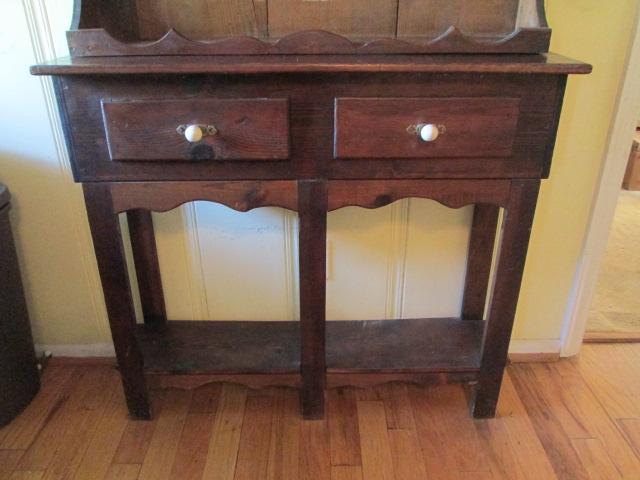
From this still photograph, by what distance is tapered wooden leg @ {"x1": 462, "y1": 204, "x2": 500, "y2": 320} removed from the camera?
1284mm

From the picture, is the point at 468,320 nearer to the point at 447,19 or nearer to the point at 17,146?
the point at 447,19

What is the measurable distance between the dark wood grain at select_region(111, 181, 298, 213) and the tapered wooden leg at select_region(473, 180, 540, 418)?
440mm

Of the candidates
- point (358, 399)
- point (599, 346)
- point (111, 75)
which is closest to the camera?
point (111, 75)

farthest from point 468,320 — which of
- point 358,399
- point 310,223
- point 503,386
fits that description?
point 310,223

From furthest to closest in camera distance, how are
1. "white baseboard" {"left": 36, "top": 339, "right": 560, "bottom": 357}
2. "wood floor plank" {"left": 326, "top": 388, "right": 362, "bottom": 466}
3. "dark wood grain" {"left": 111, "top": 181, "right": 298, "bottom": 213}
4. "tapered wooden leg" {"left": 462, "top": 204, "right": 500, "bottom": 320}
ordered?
"white baseboard" {"left": 36, "top": 339, "right": 560, "bottom": 357} < "tapered wooden leg" {"left": 462, "top": 204, "right": 500, "bottom": 320} < "wood floor plank" {"left": 326, "top": 388, "right": 362, "bottom": 466} < "dark wood grain" {"left": 111, "top": 181, "right": 298, "bottom": 213}

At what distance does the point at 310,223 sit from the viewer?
100cm

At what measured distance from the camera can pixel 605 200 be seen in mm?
1282

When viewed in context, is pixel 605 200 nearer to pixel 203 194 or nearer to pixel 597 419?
pixel 597 419

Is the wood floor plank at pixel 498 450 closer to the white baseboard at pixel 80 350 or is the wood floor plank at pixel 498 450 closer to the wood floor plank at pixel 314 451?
the wood floor plank at pixel 314 451

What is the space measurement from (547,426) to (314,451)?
0.59 meters

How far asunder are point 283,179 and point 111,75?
0.35 m

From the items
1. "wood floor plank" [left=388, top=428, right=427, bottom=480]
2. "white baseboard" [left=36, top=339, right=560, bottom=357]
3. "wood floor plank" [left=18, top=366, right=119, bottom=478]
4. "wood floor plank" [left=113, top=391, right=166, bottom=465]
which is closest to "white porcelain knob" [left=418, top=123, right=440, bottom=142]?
"wood floor plank" [left=388, top=428, right=427, bottom=480]

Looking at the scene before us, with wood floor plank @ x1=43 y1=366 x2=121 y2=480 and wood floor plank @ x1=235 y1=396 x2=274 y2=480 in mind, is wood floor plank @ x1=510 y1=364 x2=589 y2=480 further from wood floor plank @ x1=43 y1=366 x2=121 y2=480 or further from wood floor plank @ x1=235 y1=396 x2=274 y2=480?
wood floor plank @ x1=43 y1=366 x2=121 y2=480

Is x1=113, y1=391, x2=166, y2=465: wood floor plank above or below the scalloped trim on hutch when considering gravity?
below
